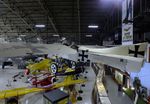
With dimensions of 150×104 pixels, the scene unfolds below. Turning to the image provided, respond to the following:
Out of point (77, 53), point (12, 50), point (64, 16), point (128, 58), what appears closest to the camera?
point (128, 58)

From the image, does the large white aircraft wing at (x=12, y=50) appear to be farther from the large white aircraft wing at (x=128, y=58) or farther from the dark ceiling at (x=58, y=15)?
the dark ceiling at (x=58, y=15)

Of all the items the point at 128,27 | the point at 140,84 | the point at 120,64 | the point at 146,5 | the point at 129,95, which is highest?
the point at 146,5

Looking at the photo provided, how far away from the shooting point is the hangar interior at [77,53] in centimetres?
387

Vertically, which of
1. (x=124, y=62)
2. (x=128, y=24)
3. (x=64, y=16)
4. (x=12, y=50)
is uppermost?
(x=64, y=16)

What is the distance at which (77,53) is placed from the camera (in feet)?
18.0

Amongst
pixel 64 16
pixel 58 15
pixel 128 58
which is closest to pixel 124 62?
pixel 128 58

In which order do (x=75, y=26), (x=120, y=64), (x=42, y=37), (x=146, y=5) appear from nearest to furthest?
(x=120, y=64) < (x=146, y=5) < (x=75, y=26) < (x=42, y=37)

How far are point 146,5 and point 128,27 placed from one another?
1012mm

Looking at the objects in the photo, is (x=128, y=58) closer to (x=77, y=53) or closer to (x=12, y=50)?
(x=12, y=50)

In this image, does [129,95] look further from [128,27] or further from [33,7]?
[33,7]

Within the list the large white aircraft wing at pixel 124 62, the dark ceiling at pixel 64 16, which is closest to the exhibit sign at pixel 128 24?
the large white aircraft wing at pixel 124 62

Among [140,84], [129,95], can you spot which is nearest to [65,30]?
[129,95]

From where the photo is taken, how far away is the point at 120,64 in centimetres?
318

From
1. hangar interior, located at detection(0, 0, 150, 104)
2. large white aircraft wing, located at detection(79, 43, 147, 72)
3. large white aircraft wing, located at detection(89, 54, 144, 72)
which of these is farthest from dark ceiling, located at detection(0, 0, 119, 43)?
large white aircraft wing, located at detection(89, 54, 144, 72)
